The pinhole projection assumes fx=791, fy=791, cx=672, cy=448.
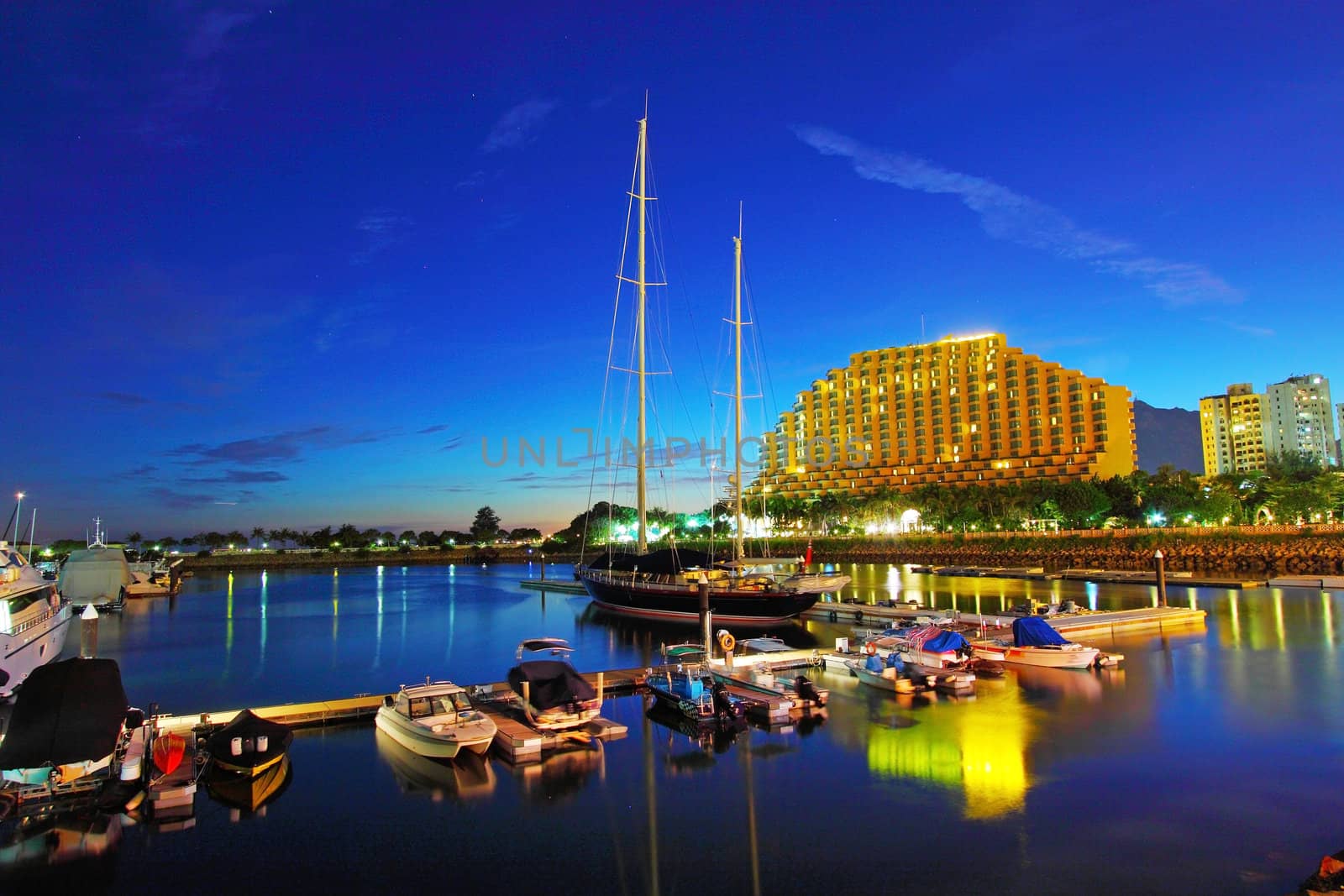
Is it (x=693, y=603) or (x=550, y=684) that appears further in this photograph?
(x=693, y=603)

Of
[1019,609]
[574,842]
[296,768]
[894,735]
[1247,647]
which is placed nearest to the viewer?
[574,842]

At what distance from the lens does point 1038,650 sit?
1112 inches

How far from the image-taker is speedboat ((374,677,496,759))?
18.7 metres

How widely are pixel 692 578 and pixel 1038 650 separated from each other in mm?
22117

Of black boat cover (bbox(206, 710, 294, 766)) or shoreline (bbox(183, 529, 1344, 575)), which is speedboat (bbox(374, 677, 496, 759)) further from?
shoreline (bbox(183, 529, 1344, 575))

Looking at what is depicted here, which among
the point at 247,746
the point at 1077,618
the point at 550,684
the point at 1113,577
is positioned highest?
the point at 550,684

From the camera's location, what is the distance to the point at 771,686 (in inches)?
950

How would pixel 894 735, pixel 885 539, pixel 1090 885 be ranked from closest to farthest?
1. pixel 1090 885
2. pixel 894 735
3. pixel 885 539

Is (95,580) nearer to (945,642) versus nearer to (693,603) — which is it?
(693,603)

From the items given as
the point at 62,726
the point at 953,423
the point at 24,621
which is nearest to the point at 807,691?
the point at 62,726

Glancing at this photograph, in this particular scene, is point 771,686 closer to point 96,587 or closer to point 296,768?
point 296,768

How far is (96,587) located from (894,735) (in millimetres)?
77019

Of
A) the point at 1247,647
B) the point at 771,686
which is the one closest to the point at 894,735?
the point at 771,686

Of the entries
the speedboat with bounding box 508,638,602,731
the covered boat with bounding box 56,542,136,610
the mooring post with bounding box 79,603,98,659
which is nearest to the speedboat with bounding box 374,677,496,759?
the speedboat with bounding box 508,638,602,731
